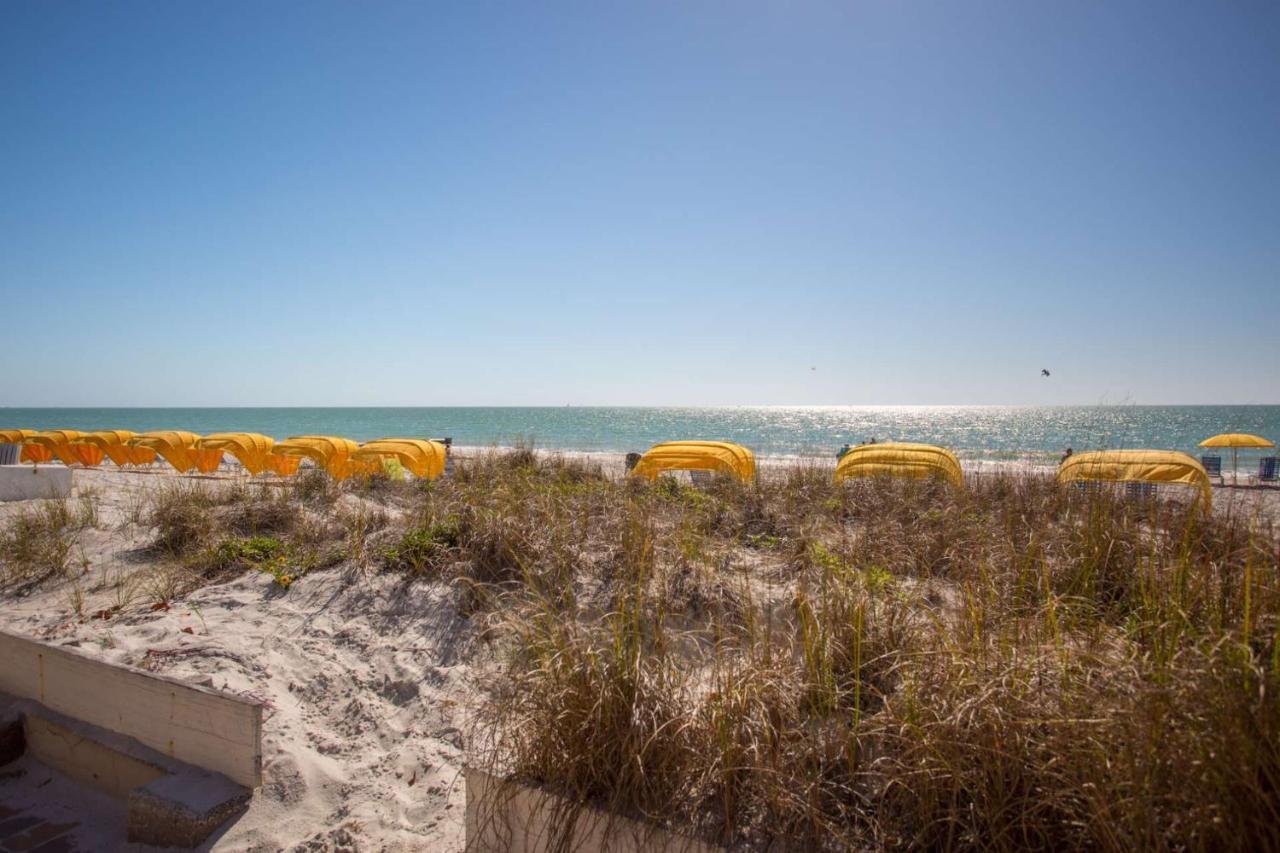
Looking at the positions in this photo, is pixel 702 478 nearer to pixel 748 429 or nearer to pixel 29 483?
pixel 29 483

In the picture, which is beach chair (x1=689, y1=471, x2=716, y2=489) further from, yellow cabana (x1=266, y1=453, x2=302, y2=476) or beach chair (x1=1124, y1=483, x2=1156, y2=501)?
yellow cabana (x1=266, y1=453, x2=302, y2=476)

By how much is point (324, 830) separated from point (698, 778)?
1409 mm

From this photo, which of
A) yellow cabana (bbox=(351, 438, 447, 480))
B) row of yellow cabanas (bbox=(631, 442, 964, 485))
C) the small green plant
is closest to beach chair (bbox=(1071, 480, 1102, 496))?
row of yellow cabanas (bbox=(631, 442, 964, 485))

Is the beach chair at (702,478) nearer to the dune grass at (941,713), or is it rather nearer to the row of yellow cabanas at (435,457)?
the row of yellow cabanas at (435,457)

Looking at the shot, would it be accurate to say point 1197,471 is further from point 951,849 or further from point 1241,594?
point 951,849

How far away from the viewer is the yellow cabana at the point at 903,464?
6.59 m

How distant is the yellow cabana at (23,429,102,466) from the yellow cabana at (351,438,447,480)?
10.4 metres

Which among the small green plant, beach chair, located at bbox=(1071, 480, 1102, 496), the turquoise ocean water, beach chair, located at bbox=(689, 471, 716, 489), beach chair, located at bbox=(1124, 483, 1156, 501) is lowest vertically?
the turquoise ocean water

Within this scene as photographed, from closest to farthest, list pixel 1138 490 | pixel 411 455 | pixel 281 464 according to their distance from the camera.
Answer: pixel 1138 490, pixel 411 455, pixel 281 464

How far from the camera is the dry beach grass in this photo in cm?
153

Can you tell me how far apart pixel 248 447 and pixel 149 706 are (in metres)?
11.3

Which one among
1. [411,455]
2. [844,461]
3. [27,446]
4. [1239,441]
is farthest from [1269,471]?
[27,446]

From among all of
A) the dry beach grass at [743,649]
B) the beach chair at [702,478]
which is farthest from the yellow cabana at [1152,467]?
the beach chair at [702,478]

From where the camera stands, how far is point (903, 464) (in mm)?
6840
